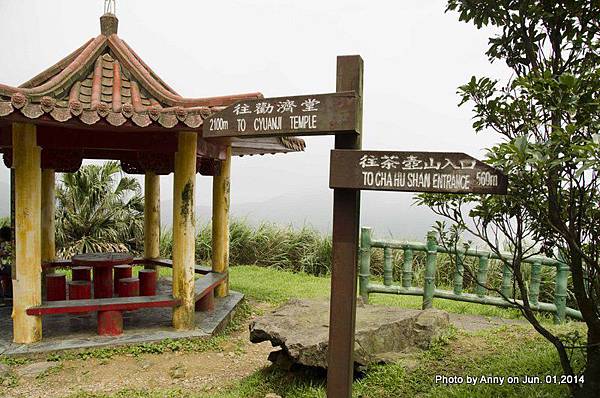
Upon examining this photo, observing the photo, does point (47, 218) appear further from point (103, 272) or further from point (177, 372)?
point (177, 372)

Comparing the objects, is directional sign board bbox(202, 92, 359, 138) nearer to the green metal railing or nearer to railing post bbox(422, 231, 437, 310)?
the green metal railing

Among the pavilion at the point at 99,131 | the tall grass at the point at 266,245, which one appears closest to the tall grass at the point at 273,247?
the tall grass at the point at 266,245

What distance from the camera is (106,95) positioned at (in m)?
5.38

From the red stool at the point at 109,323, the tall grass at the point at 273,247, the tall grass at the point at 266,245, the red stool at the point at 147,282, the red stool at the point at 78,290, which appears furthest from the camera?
the tall grass at the point at 266,245

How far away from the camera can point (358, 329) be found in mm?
4621

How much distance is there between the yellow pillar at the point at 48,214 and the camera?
7.85 meters

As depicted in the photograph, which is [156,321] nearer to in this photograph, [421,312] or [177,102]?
[177,102]

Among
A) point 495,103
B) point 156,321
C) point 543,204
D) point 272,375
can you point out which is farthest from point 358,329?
point 156,321

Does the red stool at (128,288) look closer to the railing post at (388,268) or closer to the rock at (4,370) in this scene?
the rock at (4,370)

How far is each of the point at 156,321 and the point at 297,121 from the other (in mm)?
4105

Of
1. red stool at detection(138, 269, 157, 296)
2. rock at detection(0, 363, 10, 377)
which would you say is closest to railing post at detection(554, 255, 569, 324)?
red stool at detection(138, 269, 157, 296)

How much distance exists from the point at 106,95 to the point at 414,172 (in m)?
3.75

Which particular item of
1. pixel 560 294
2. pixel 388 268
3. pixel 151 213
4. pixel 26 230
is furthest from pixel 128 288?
pixel 560 294

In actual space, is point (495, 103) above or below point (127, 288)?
above
